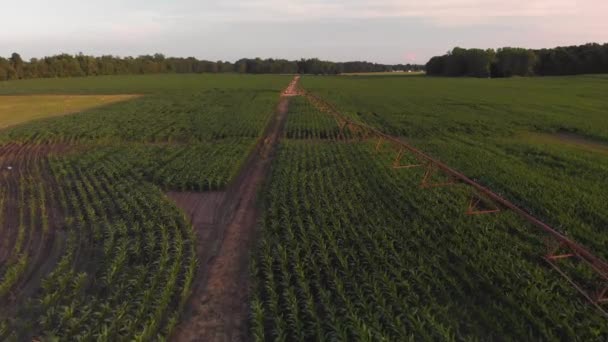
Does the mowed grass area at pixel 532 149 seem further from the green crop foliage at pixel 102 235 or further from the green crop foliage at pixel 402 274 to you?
the green crop foliage at pixel 102 235

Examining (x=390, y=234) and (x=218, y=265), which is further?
(x=390, y=234)

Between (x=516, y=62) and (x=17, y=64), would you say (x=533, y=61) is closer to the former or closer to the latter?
(x=516, y=62)

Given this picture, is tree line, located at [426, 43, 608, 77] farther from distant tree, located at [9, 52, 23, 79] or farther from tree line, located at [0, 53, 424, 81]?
distant tree, located at [9, 52, 23, 79]

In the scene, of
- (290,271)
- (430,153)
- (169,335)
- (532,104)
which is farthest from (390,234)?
(532,104)

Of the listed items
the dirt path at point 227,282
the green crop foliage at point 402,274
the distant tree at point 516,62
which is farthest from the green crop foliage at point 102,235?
the distant tree at point 516,62

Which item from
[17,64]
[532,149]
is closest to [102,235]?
[532,149]

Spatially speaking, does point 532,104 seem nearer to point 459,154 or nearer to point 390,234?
point 459,154

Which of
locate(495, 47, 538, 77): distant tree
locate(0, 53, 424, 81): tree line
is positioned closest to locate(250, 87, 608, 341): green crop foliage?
locate(495, 47, 538, 77): distant tree

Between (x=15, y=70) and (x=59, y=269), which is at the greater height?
(x=15, y=70)
